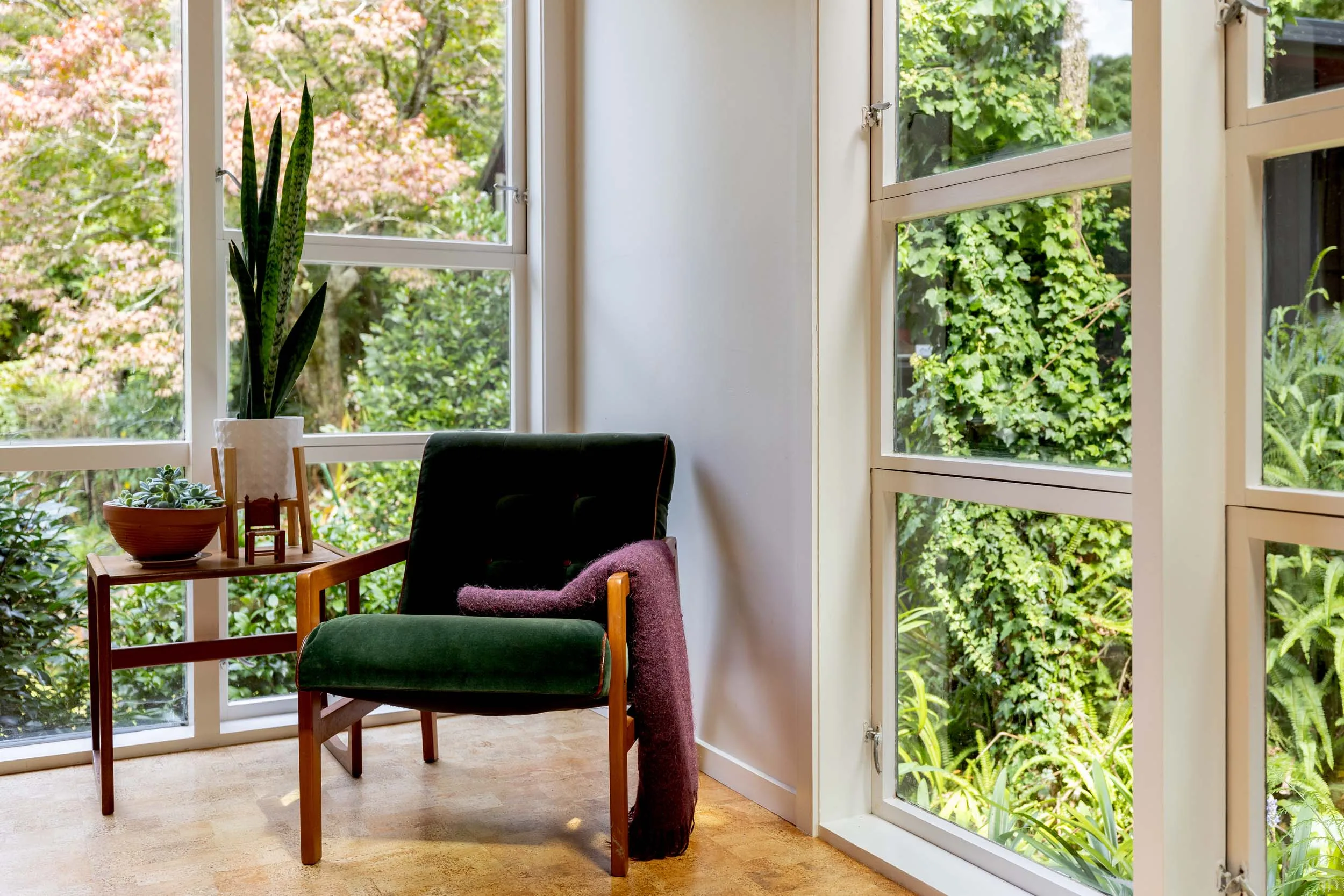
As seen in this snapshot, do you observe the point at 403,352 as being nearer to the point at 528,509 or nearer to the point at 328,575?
the point at 528,509

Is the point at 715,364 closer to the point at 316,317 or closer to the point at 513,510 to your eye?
the point at 513,510

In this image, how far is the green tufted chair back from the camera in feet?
9.11

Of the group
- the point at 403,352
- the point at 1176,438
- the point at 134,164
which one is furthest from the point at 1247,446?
the point at 134,164

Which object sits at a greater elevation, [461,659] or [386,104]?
[386,104]


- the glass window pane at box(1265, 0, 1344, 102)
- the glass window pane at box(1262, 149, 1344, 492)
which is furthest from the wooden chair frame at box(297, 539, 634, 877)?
the glass window pane at box(1265, 0, 1344, 102)

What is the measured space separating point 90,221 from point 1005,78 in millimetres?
2520

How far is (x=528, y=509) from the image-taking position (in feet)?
9.28

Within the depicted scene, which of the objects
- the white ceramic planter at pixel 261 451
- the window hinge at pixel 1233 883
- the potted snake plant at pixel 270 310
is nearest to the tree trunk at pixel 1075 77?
the window hinge at pixel 1233 883

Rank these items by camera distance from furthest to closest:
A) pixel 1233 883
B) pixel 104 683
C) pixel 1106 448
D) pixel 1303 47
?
1. pixel 104 683
2. pixel 1106 448
3. pixel 1233 883
4. pixel 1303 47

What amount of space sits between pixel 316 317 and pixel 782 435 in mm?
1365

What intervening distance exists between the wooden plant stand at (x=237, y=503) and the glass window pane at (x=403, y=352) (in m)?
0.40

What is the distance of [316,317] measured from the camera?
3.00m

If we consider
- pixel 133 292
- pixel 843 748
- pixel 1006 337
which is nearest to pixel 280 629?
pixel 133 292

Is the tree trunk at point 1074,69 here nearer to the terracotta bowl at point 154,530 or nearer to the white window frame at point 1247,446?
→ the white window frame at point 1247,446
